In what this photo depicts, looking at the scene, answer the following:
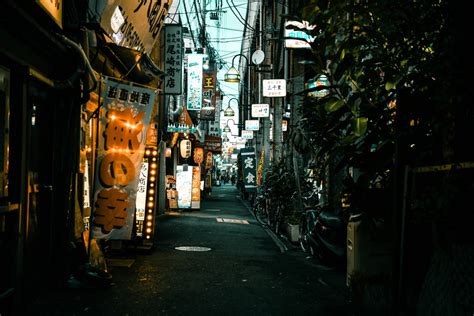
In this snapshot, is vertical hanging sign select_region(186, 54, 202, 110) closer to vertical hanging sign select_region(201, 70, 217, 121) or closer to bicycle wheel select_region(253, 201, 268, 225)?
vertical hanging sign select_region(201, 70, 217, 121)

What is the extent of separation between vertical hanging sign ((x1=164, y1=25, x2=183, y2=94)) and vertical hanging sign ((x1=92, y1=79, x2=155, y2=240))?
996cm

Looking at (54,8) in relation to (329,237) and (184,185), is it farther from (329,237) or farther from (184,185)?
(184,185)

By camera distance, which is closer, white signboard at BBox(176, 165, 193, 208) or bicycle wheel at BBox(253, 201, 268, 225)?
bicycle wheel at BBox(253, 201, 268, 225)

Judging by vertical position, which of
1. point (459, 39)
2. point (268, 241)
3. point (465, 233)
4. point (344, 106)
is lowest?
point (268, 241)

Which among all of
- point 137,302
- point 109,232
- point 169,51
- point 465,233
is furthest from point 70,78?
point 169,51

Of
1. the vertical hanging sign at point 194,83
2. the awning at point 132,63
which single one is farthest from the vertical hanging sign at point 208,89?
the awning at point 132,63

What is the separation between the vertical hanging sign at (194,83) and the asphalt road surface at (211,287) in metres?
17.1

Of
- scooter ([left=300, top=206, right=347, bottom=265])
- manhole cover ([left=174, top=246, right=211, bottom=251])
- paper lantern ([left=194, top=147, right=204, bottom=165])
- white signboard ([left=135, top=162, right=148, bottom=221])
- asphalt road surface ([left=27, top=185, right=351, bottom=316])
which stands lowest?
manhole cover ([left=174, top=246, right=211, bottom=251])

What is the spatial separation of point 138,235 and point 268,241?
17.1 feet

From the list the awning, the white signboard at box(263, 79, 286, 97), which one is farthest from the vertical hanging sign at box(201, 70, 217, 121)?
the awning

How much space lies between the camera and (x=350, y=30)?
6.23 m

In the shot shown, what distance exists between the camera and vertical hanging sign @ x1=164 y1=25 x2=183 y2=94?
61.9 feet

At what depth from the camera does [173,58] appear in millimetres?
19344

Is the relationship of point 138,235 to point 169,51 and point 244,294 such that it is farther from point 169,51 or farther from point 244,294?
point 169,51
